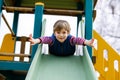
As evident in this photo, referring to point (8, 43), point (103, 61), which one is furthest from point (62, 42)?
point (8, 43)

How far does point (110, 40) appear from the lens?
6.55 meters

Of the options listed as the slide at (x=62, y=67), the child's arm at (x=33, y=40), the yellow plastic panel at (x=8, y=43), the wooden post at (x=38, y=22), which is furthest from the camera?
the yellow plastic panel at (x=8, y=43)

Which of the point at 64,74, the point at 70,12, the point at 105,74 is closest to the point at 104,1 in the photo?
the point at 105,74

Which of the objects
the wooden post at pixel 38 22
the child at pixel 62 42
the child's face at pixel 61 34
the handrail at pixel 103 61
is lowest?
the handrail at pixel 103 61

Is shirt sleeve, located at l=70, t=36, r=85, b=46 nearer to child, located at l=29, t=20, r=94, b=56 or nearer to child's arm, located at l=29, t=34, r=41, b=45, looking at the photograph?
child, located at l=29, t=20, r=94, b=56

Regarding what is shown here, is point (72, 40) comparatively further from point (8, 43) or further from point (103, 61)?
point (8, 43)

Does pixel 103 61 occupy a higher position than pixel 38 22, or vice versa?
pixel 38 22

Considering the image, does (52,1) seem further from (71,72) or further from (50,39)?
(71,72)

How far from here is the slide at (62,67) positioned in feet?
4.54

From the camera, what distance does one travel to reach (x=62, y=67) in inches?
61.2

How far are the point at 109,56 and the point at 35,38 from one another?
981 mm

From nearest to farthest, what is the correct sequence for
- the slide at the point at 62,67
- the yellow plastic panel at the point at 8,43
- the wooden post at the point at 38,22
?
the slide at the point at 62,67 < the wooden post at the point at 38,22 < the yellow plastic panel at the point at 8,43

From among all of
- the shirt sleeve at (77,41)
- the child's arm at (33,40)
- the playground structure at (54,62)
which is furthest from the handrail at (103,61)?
the child's arm at (33,40)

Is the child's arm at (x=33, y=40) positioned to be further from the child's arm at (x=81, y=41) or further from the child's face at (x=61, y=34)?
the child's arm at (x=81, y=41)
